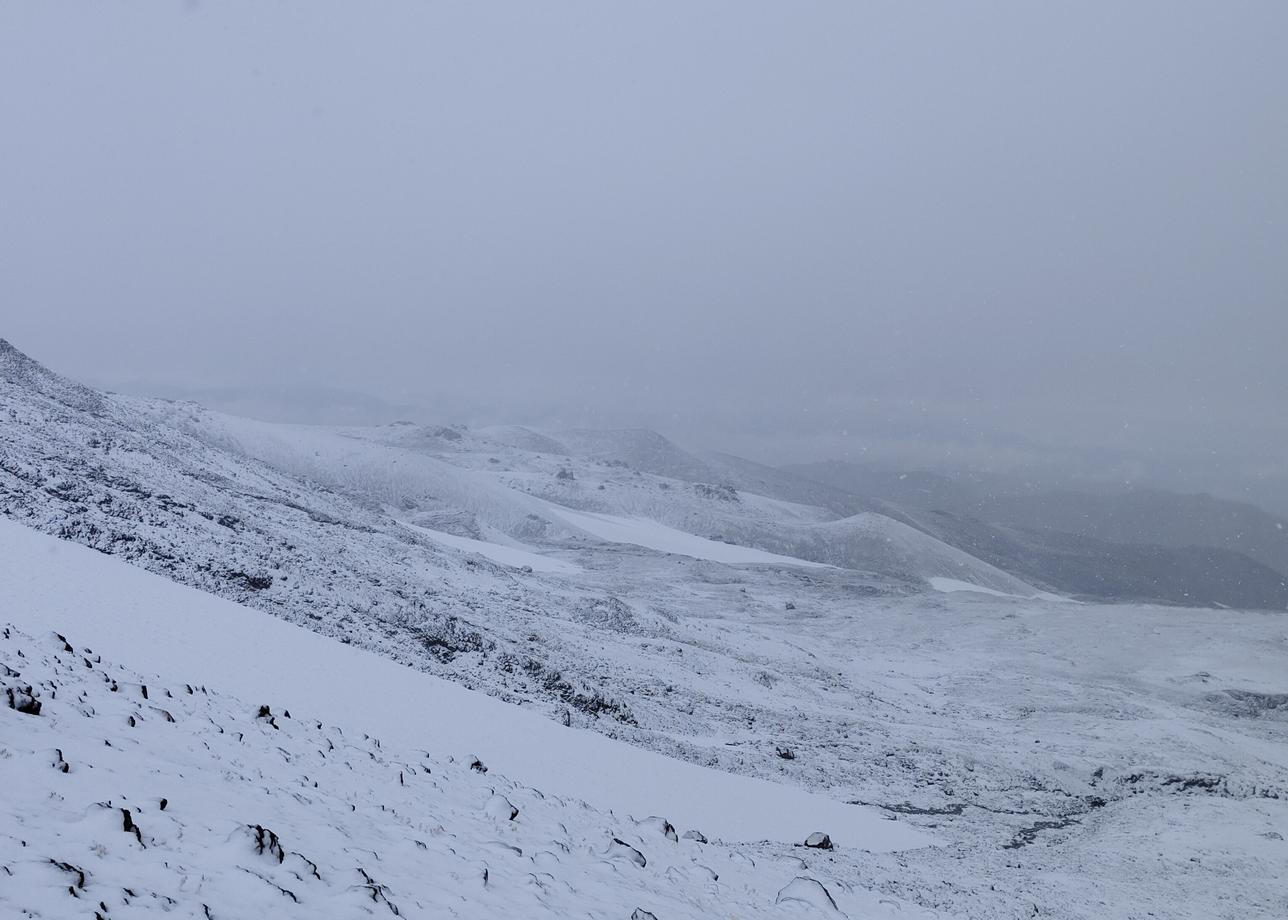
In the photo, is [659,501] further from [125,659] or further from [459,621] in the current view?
[125,659]

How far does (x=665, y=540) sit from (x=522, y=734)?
7437cm

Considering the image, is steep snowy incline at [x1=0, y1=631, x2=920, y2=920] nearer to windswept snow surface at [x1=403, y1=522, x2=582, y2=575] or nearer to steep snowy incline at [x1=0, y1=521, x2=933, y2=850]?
steep snowy incline at [x1=0, y1=521, x2=933, y2=850]

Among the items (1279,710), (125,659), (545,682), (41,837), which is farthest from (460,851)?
(1279,710)

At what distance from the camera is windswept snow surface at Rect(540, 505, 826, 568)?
290 ft

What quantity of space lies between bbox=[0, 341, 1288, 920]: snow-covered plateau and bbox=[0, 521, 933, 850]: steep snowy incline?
121mm

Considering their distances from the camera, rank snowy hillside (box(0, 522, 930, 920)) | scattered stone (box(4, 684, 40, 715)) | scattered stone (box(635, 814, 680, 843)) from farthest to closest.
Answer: scattered stone (box(635, 814, 680, 843)), scattered stone (box(4, 684, 40, 715)), snowy hillside (box(0, 522, 930, 920))

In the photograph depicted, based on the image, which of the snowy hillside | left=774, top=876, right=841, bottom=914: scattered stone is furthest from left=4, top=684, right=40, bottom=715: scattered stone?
left=774, top=876, right=841, bottom=914: scattered stone

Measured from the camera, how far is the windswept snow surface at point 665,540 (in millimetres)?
88375

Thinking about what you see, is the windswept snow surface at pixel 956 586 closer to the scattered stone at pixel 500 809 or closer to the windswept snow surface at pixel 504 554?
the windswept snow surface at pixel 504 554

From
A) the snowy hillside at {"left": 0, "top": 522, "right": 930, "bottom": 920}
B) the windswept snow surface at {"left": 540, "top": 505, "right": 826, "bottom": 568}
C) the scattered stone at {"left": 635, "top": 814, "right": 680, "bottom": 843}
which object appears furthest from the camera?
the windswept snow surface at {"left": 540, "top": 505, "right": 826, "bottom": 568}

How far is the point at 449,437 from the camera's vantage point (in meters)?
165

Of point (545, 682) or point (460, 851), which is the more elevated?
point (460, 851)

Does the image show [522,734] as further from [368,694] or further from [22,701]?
[22,701]

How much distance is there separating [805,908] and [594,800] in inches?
244
